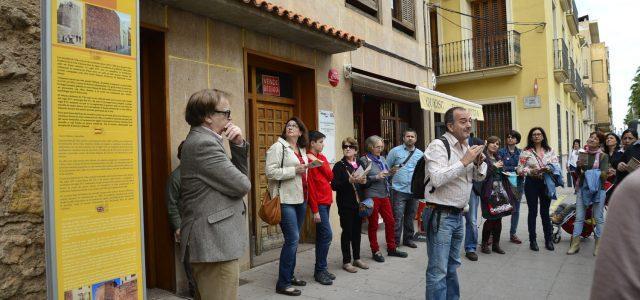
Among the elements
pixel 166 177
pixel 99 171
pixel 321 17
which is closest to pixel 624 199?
pixel 99 171

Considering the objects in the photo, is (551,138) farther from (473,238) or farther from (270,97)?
(270,97)

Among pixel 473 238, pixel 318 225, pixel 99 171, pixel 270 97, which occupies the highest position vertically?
pixel 270 97

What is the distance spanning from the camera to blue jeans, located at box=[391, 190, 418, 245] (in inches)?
277

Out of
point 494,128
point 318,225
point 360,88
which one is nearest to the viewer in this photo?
point 318,225

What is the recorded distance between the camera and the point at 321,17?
24.7 feet

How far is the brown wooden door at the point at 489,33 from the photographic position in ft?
55.3

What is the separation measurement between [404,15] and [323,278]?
7213mm

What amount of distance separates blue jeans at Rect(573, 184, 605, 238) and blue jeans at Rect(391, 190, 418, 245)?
2.39m

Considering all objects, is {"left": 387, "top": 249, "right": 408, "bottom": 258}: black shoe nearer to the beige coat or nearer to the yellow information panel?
the beige coat

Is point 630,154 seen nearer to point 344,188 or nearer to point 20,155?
point 344,188

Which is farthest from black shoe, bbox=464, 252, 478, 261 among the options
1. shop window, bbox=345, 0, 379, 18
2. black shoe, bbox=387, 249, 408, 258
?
shop window, bbox=345, 0, 379, 18

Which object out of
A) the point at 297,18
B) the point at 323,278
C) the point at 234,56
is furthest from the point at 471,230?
the point at 234,56

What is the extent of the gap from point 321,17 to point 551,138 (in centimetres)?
1210

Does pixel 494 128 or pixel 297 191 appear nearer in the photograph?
pixel 297 191
